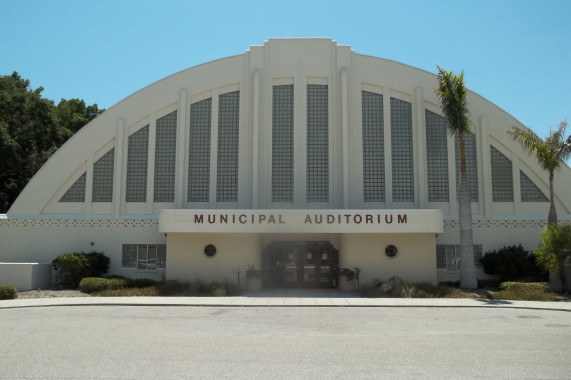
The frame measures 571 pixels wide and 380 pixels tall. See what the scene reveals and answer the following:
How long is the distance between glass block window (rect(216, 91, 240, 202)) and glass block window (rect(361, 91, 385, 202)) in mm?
6553

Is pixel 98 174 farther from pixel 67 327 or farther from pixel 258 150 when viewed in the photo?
pixel 67 327

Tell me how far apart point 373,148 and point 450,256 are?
660cm

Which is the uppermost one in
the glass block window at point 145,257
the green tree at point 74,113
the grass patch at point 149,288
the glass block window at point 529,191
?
the green tree at point 74,113

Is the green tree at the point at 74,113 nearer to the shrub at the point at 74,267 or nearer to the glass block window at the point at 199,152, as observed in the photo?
the glass block window at the point at 199,152

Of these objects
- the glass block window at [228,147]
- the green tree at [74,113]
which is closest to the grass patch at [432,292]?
the glass block window at [228,147]

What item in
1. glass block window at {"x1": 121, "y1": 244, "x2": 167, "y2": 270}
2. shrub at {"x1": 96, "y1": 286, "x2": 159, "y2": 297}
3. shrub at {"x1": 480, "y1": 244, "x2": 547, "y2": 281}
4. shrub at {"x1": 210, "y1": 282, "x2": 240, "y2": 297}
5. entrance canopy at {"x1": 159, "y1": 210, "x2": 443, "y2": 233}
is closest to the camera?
shrub at {"x1": 96, "y1": 286, "x2": 159, "y2": 297}

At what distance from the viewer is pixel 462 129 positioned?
23234 mm

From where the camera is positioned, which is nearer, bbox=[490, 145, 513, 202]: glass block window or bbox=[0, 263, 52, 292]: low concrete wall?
bbox=[0, 263, 52, 292]: low concrete wall

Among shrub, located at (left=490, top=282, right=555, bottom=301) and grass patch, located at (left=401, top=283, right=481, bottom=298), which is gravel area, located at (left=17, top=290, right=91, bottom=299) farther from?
shrub, located at (left=490, top=282, right=555, bottom=301)

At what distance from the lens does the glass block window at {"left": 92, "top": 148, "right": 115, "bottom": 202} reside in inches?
1094

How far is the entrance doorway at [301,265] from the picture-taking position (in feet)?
86.7

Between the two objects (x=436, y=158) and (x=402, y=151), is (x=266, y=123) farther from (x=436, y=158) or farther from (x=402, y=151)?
(x=436, y=158)

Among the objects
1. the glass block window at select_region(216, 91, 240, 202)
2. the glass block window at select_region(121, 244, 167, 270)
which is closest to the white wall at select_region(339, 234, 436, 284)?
the glass block window at select_region(216, 91, 240, 202)

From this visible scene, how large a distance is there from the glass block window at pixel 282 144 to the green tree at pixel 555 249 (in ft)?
38.3
